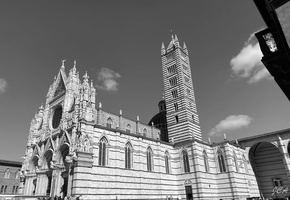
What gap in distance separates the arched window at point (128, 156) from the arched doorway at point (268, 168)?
25.5 metres

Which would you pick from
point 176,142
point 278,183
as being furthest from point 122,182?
point 278,183

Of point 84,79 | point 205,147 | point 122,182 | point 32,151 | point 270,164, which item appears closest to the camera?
point 122,182

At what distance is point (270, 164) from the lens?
41094 mm

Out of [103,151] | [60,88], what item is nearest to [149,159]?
[103,151]

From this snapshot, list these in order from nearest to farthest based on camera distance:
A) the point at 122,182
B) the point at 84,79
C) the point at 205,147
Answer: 1. the point at 122,182
2. the point at 84,79
3. the point at 205,147

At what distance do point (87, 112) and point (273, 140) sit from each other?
31974 mm

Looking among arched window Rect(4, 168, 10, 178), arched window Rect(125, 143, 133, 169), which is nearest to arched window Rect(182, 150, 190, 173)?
arched window Rect(125, 143, 133, 169)

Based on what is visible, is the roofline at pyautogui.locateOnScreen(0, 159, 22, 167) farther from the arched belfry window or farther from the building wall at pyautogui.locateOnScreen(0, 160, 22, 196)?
the arched belfry window

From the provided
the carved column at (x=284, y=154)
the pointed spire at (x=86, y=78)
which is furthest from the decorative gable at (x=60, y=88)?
the carved column at (x=284, y=154)

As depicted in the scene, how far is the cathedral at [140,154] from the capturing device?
80.5 ft

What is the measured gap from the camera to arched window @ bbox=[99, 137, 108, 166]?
25.1 m

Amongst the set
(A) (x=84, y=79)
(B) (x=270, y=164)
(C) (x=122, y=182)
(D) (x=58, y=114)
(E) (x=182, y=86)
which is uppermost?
(E) (x=182, y=86)

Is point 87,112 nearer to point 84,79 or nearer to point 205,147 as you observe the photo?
point 84,79

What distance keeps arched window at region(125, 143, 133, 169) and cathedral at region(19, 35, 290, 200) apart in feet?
0.39
